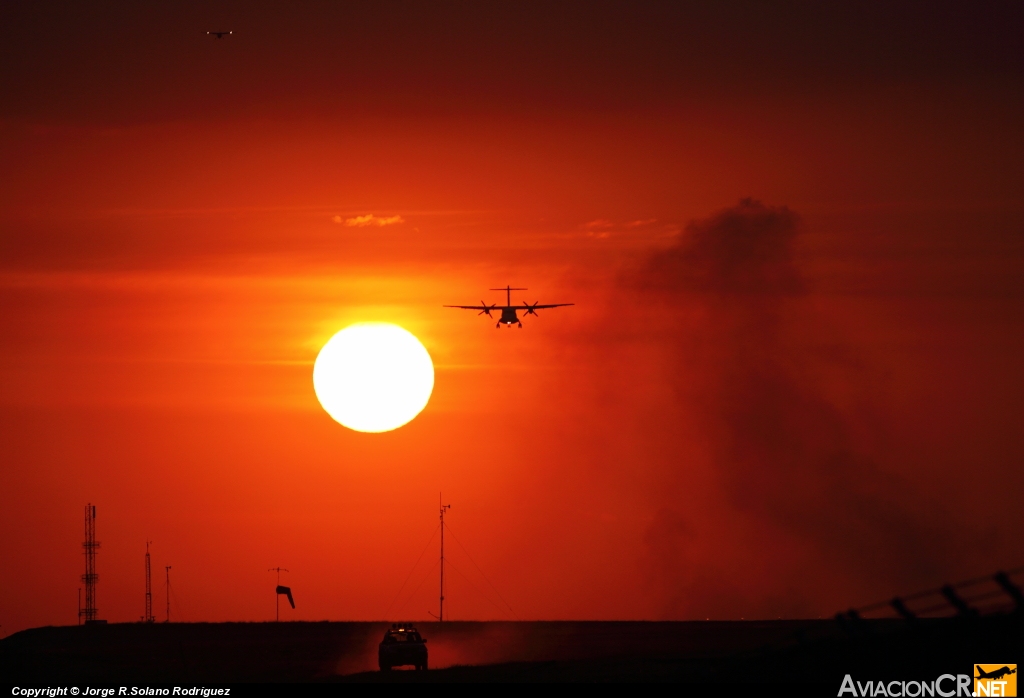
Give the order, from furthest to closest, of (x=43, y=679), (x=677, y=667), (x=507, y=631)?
1. (x=507, y=631)
2. (x=43, y=679)
3. (x=677, y=667)

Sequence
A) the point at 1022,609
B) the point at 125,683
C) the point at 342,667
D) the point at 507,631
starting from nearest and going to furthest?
1. the point at 1022,609
2. the point at 125,683
3. the point at 342,667
4. the point at 507,631

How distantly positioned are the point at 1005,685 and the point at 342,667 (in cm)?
5023

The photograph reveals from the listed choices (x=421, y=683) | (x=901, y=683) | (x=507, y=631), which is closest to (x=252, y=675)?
(x=421, y=683)

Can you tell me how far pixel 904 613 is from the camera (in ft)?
148

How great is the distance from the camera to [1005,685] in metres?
47.1

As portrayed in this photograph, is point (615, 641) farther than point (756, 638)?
Yes

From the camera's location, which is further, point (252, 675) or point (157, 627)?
point (157, 627)

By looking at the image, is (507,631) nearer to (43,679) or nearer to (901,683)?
(43,679)

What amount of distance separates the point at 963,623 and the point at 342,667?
50849 millimetres

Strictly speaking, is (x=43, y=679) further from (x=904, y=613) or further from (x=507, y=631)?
(x=507, y=631)

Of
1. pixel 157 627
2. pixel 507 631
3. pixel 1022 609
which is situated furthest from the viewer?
pixel 157 627

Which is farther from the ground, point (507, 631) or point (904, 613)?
point (904, 613)

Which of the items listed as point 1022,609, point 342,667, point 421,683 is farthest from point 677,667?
point 342,667

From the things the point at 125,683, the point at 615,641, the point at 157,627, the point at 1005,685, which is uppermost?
the point at 1005,685
